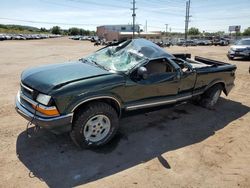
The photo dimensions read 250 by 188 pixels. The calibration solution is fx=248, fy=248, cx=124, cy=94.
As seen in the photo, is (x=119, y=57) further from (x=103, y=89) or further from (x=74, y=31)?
(x=74, y=31)

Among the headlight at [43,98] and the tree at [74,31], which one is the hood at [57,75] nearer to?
the headlight at [43,98]

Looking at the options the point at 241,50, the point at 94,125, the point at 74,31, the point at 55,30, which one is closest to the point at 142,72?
the point at 94,125

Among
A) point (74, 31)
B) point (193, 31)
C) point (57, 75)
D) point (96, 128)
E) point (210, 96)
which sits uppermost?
point (193, 31)

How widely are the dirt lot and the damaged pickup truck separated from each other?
0.45 metres

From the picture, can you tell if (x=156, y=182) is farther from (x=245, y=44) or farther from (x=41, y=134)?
(x=245, y=44)

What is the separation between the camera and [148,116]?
221 inches

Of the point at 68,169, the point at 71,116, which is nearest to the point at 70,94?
the point at 71,116

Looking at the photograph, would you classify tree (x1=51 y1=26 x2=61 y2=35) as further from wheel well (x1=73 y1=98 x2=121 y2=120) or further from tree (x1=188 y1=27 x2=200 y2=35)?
wheel well (x1=73 y1=98 x2=121 y2=120)

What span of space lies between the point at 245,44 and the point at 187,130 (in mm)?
14152

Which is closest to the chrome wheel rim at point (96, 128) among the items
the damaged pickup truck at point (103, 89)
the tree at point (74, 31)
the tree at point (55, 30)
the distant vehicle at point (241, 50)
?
the damaged pickup truck at point (103, 89)

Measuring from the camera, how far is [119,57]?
4773mm

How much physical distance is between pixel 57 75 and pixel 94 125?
39.1 inches

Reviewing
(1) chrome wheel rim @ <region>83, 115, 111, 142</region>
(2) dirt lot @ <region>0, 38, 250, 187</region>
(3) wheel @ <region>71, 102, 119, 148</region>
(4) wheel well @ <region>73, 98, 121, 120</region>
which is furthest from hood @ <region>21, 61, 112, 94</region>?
(2) dirt lot @ <region>0, 38, 250, 187</region>

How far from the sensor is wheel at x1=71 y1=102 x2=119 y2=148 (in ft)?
12.4
